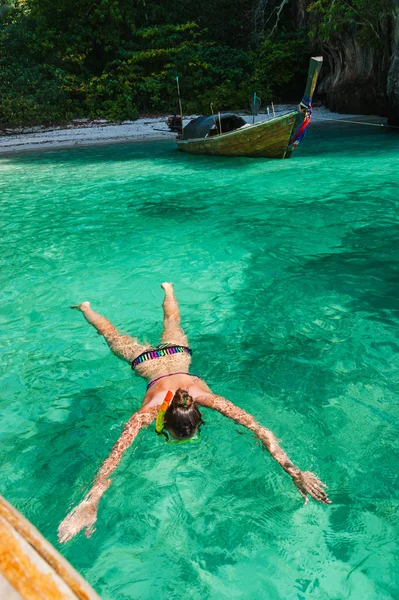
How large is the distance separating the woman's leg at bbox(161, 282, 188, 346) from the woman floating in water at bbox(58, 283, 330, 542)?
0.01m

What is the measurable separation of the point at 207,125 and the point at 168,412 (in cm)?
1573

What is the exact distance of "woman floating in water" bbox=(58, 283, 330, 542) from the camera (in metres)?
3.12

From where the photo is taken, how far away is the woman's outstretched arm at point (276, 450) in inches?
123

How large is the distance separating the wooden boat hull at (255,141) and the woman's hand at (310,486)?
523 inches

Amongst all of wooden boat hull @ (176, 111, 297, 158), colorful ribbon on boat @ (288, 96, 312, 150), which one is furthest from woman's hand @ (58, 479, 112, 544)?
wooden boat hull @ (176, 111, 297, 158)

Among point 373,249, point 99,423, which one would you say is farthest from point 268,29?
point 99,423

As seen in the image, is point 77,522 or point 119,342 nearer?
point 77,522

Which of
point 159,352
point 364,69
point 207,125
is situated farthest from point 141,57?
point 159,352

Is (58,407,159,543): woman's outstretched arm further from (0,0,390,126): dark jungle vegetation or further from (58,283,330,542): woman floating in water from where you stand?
(0,0,390,126): dark jungle vegetation

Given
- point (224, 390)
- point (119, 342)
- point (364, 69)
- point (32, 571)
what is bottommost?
point (224, 390)

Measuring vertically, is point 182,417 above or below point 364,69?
below

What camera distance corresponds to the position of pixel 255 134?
15.3 m

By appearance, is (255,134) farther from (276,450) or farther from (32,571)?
(32,571)

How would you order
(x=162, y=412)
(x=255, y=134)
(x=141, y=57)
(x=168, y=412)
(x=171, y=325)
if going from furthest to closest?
(x=141, y=57) → (x=255, y=134) → (x=171, y=325) → (x=162, y=412) → (x=168, y=412)
